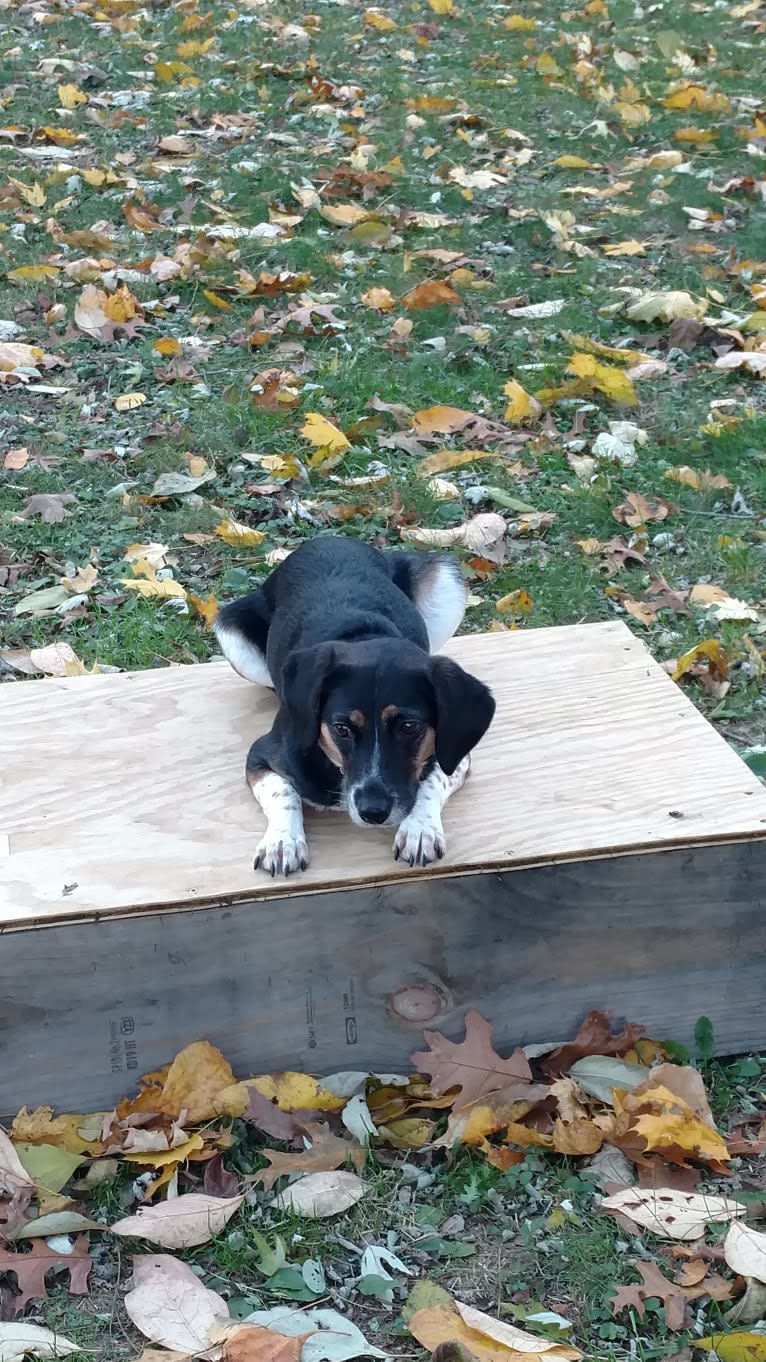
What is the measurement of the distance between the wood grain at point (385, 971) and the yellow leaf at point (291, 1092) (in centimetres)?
7

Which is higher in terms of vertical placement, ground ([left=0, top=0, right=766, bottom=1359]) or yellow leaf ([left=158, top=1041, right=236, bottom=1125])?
yellow leaf ([left=158, top=1041, right=236, bottom=1125])

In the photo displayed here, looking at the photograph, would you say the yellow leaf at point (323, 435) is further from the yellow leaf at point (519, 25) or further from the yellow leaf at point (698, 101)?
the yellow leaf at point (519, 25)

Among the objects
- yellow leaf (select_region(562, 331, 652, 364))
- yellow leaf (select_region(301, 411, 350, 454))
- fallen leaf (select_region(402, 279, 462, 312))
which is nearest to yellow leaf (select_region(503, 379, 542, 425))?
yellow leaf (select_region(562, 331, 652, 364))

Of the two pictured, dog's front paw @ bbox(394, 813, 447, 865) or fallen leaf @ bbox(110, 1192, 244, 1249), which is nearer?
fallen leaf @ bbox(110, 1192, 244, 1249)

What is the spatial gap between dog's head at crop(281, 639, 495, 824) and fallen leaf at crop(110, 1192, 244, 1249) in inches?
35.0

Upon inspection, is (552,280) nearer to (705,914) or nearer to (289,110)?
(289,110)

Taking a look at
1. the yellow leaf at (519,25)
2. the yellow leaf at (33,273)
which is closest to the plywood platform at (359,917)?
the yellow leaf at (33,273)

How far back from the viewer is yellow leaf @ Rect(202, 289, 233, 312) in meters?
7.71

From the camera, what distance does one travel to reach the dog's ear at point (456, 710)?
10.6 feet

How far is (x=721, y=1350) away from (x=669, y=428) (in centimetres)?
470

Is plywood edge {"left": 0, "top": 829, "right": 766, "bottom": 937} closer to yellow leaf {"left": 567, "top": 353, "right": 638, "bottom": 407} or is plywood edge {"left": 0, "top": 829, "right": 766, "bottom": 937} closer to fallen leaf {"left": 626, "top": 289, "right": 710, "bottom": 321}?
yellow leaf {"left": 567, "top": 353, "right": 638, "bottom": 407}

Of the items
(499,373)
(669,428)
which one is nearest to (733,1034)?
(669,428)

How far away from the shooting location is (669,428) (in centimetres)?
661

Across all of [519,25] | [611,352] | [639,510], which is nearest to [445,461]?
[639,510]
